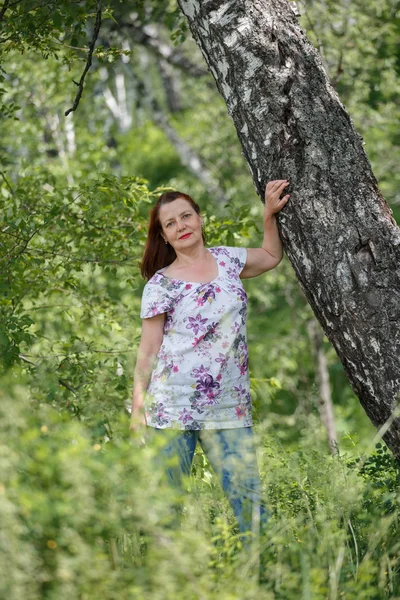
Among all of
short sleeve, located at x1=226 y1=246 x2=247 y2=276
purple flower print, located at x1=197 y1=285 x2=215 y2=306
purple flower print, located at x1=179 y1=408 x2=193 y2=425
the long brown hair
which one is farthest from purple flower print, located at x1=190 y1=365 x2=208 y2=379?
the long brown hair

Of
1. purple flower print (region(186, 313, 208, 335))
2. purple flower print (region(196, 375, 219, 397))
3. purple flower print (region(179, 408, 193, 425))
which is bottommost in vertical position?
purple flower print (region(179, 408, 193, 425))

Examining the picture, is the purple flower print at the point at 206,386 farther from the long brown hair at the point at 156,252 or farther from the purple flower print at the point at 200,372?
the long brown hair at the point at 156,252

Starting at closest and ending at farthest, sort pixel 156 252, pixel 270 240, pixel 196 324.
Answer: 1. pixel 196 324
2. pixel 270 240
3. pixel 156 252

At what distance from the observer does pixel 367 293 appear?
110 inches

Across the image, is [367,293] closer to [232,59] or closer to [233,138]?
[232,59]

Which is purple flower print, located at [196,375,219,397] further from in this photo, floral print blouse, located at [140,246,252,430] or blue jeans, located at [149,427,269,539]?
blue jeans, located at [149,427,269,539]

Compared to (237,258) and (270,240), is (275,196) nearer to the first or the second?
(270,240)

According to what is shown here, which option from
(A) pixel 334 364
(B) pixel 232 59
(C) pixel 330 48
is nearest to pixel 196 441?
(B) pixel 232 59

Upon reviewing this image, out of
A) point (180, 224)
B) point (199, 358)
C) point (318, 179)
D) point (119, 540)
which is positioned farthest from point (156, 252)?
point (119, 540)

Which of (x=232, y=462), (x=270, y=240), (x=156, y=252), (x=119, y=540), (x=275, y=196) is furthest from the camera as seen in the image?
(x=156, y=252)

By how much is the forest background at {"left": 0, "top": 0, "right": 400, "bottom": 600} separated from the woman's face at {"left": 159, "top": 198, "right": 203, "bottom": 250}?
0.73 metres

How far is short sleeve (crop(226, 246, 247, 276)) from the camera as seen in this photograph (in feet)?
10.8

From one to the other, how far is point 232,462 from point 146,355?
1.94 ft

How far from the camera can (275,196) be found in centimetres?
298
